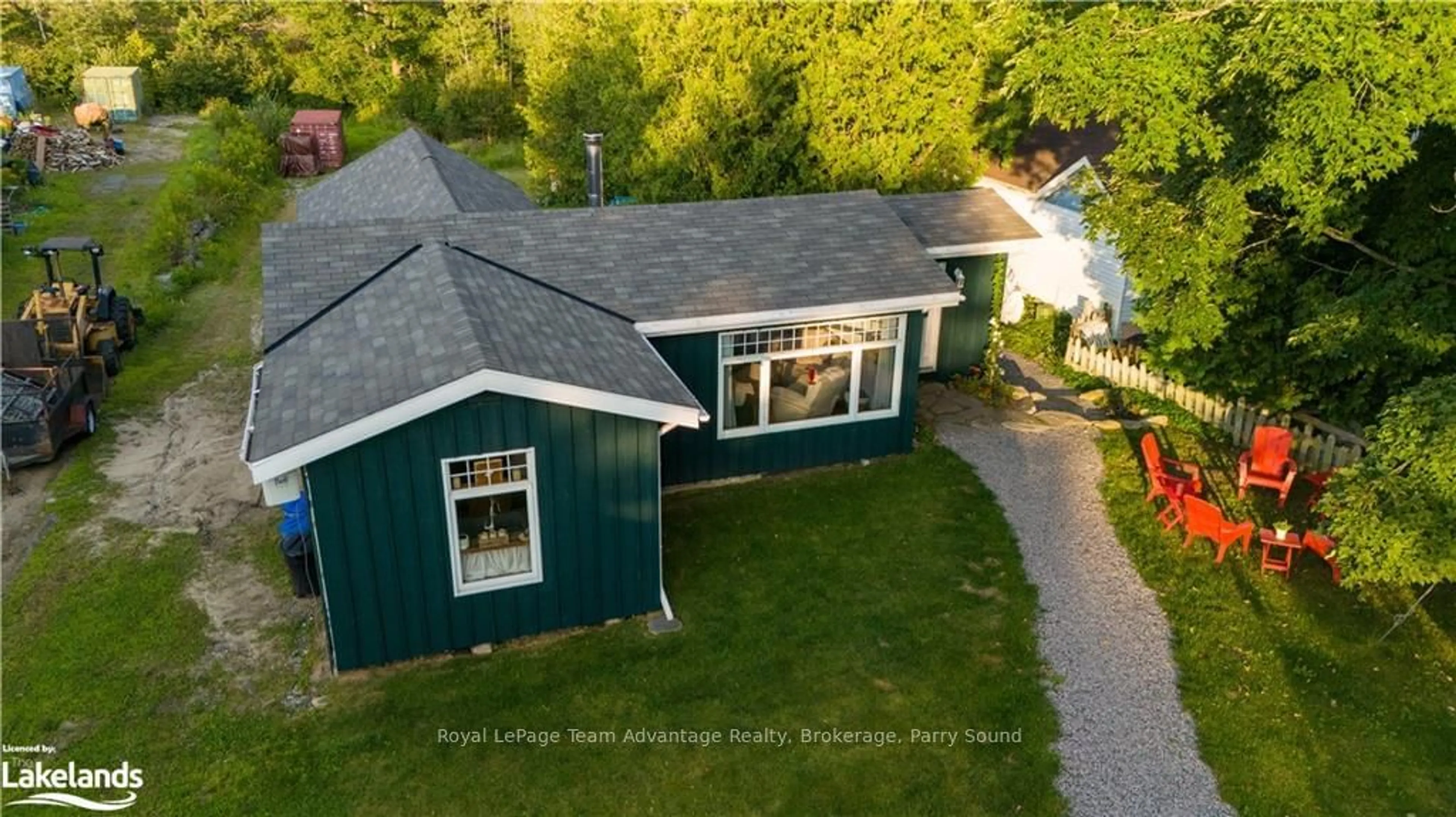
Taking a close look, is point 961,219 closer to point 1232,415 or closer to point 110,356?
point 1232,415

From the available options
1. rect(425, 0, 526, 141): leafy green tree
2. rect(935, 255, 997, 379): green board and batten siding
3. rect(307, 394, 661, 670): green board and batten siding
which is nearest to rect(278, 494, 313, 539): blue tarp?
rect(307, 394, 661, 670): green board and batten siding

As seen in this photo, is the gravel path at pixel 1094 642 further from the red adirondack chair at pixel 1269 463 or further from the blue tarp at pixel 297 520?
the blue tarp at pixel 297 520

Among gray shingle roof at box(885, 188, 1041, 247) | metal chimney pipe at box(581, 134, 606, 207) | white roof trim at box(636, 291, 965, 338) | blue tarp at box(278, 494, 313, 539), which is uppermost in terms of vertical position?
metal chimney pipe at box(581, 134, 606, 207)

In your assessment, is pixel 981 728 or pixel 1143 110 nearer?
pixel 981 728

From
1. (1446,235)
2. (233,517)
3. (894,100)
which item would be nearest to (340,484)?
(233,517)

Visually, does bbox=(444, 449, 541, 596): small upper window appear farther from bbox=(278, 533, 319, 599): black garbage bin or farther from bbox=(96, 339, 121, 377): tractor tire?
bbox=(96, 339, 121, 377): tractor tire

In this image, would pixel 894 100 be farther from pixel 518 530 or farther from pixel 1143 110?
pixel 518 530

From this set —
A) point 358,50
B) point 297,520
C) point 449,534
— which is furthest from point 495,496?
point 358,50
